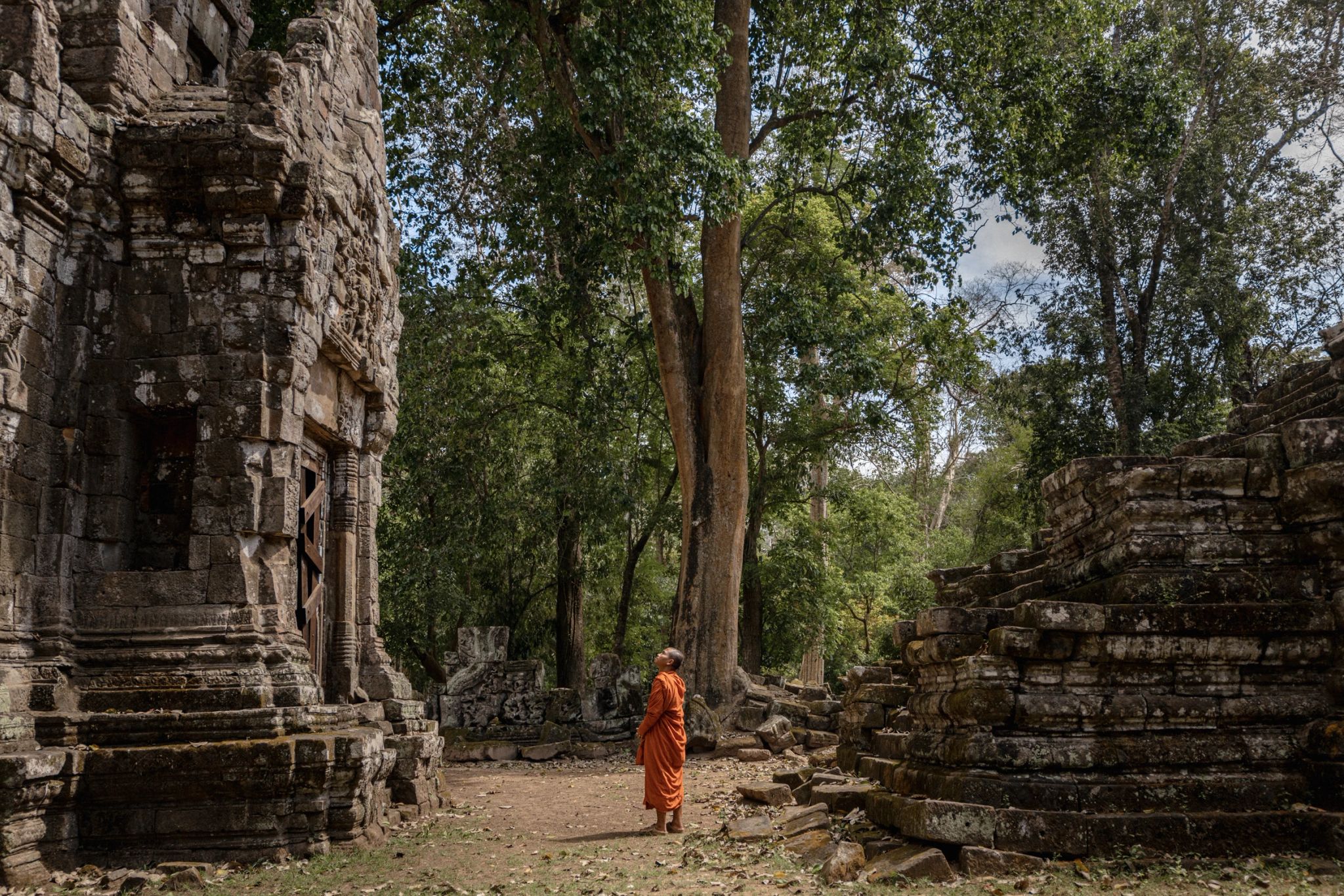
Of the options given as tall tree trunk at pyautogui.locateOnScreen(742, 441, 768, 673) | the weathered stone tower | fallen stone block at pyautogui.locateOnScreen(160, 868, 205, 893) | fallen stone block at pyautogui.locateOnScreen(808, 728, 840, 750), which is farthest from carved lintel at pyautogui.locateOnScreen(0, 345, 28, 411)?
Result: tall tree trunk at pyautogui.locateOnScreen(742, 441, 768, 673)

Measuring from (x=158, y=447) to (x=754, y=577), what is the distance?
1629 cm

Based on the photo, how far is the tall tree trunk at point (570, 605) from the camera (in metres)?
21.4

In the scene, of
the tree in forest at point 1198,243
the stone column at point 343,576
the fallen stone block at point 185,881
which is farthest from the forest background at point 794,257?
the fallen stone block at point 185,881

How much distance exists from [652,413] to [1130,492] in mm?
15253

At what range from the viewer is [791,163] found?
Answer: 19078 mm

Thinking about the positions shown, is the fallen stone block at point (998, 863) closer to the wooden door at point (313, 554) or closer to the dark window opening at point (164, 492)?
the wooden door at point (313, 554)

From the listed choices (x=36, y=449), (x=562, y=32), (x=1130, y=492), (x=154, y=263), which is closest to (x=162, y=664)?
(x=36, y=449)

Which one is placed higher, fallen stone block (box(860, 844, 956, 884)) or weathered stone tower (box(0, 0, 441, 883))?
weathered stone tower (box(0, 0, 441, 883))

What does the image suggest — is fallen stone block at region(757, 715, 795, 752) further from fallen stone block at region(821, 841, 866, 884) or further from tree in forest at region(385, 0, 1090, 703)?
fallen stone block at region(821, 841, 866, 884)

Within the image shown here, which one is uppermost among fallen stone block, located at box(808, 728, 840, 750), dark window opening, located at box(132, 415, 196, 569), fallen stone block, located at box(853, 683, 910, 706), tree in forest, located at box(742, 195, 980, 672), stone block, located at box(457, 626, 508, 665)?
tree in forest, located at box(742, 195, 980, 672)

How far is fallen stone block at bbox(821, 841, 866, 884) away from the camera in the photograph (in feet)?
20.7

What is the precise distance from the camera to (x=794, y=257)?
21891 millimetres

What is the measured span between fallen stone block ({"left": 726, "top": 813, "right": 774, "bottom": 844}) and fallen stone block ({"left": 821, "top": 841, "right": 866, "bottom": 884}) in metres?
1.47

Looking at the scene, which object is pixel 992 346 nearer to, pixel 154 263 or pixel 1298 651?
pixel 1298 651
